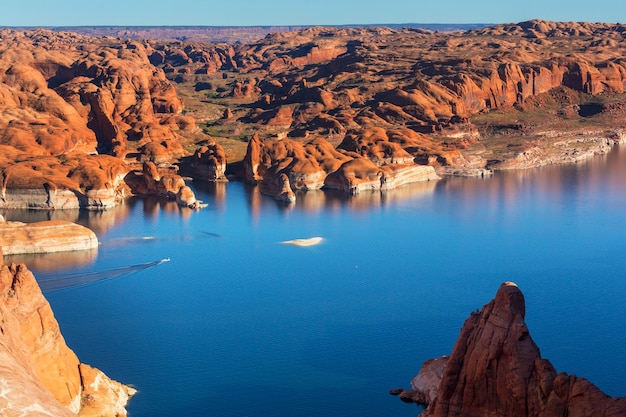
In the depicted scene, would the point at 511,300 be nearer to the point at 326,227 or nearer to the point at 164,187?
the point at 326,227

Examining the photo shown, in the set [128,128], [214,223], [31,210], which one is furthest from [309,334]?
[128,128]

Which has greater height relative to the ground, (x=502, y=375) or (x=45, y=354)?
(x=502, y=375)

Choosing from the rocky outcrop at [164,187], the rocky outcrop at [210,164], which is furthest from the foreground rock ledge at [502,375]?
the rocky outcrop at [210,164]

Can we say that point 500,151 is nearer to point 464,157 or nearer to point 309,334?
point 464,157

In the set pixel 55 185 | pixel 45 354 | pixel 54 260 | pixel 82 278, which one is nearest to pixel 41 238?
pixel 54 260

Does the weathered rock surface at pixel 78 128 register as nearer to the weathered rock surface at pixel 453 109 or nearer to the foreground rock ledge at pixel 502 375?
the weathered rock surface at pixel 453 109

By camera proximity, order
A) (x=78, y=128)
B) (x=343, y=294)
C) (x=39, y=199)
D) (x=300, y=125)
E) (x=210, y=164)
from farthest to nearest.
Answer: (x=300, y=125) → (x=78, y=128) → (x=210, y=164) → (x=39, y=199) → (x=343, y=294)

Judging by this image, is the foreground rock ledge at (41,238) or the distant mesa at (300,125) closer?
the foreground rock ledge at (41,238)
